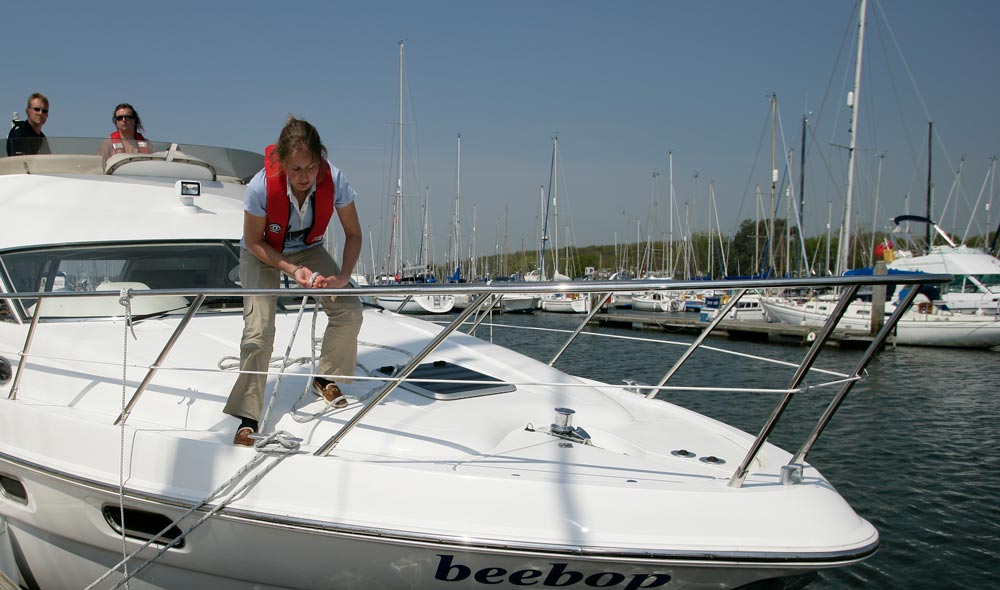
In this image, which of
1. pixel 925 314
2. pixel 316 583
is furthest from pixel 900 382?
pixel 316 583

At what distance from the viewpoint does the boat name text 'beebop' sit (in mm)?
2461

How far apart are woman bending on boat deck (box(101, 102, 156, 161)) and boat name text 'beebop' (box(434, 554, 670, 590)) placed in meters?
4.69

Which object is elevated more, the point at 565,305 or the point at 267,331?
the point at 267,331

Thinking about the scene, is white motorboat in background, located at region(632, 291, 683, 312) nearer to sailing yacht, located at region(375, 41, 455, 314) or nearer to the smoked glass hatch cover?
sailing yacht, located at region(375, 41, 455, 314)

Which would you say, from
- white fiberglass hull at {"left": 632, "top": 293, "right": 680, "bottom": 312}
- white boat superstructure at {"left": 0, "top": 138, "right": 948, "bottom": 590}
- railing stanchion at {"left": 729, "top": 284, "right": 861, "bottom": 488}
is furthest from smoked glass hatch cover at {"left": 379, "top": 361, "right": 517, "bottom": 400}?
white fiberglass hull at {"left": 632, "top": 293, "right": 680, "bottom": 312}

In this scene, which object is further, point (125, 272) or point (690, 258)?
point (690, 258)

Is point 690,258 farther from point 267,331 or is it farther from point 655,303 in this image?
point 267,331

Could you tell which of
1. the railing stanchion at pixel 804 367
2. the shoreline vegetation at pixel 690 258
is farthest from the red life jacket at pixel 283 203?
the shoreline vegetation at pixel 690 258

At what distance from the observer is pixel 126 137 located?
19.2ft

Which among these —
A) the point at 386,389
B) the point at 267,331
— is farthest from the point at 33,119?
the point at 386,389

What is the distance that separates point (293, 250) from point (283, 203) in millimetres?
346

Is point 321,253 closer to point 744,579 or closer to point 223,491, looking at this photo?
point 223,491

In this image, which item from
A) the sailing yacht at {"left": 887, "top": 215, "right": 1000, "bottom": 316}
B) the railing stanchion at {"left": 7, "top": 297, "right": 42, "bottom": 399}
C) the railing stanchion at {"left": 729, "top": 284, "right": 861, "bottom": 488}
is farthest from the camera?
the sailing yacht at {"left": 887, "top": 215, "right": 1000, "bottom": 316}

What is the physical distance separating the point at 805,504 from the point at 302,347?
276 centimetres
